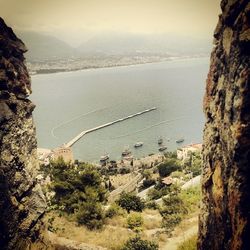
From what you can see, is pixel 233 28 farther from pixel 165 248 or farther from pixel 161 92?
pixel 161 92

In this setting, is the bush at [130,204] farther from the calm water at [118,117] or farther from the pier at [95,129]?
the pier at [95,129]

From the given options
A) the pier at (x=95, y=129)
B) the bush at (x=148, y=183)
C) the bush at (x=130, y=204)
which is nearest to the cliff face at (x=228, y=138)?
the bush at (x=130, y=204)

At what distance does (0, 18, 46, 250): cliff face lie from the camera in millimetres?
9695

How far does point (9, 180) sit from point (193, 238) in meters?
6.31

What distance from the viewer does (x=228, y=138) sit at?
6.50 meters

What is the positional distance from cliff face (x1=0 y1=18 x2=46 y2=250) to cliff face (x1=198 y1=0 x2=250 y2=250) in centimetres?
490

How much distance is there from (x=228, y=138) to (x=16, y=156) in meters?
6.06

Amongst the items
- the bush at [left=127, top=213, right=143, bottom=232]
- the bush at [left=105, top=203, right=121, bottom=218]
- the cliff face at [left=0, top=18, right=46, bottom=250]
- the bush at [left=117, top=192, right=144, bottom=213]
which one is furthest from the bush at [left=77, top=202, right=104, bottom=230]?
the cliff face at [left=0, top=18, right=46, bottom=250]

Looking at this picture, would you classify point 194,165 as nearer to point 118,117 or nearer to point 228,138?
point 228,138

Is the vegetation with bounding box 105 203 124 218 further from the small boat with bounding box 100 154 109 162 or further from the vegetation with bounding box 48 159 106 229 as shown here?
the small boat with bounding box 100 154 109 162

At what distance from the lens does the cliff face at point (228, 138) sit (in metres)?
5.94

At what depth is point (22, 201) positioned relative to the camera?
1050 cm

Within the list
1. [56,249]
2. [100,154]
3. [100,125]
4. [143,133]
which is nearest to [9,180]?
[56,249]

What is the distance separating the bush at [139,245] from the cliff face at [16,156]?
3.16m
